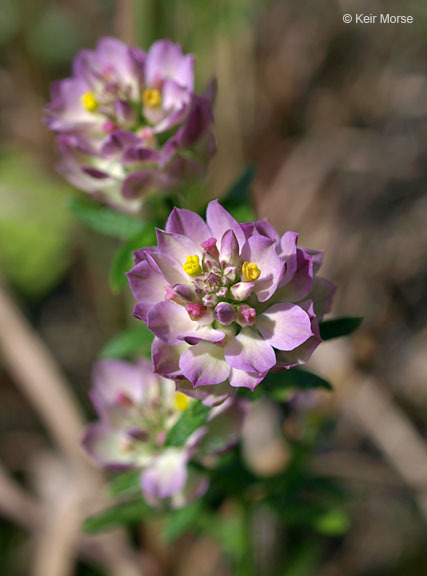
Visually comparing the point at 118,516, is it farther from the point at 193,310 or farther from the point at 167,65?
the point at 167,65

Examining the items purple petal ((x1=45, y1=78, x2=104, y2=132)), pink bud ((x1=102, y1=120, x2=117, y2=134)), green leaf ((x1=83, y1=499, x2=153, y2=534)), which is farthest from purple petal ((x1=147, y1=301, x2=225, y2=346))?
green leaf ((x1=83, y1=499, x2=153, y2=534))

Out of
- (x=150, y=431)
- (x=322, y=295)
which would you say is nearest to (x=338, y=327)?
(x=322, y=295)

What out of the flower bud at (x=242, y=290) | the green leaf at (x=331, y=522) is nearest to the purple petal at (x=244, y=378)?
the flower bud at (x=242, y=290)

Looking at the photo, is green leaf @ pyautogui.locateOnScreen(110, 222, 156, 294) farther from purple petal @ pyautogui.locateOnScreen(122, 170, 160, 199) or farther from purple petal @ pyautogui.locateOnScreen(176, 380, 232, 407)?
purple petal @ pyautogui.locateOnScreen(176, 380, 232, 407)

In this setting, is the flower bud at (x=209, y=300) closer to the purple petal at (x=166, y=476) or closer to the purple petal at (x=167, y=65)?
the purple petal at (x=166, y=476)

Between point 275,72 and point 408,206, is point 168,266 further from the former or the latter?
point 275,72

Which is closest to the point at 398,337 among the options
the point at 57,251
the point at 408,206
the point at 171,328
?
the point at 408,206
